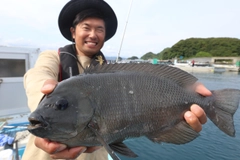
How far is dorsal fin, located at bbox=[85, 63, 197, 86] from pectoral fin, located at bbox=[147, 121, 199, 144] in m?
0.47

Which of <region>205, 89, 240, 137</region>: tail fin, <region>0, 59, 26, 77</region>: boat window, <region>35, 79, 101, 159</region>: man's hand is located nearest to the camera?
<region>35, 79, 101, 159</region>: man's hand

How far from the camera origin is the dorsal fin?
5.80ft

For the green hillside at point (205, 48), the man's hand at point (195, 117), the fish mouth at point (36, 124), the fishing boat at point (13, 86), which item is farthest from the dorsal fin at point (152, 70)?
the green hillside at point (205, 48)

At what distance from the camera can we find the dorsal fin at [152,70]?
1.77 metres

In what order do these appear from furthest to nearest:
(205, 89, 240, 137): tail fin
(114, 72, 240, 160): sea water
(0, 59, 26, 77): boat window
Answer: (114, 72, 240, 160): sea water, (0, 59, 26, 77): boat window, (205, 89, 240, 137): tail fin

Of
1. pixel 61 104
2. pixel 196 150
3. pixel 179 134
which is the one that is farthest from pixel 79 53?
pixel 196 150

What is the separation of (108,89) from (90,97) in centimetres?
18

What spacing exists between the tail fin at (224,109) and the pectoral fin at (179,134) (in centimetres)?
29

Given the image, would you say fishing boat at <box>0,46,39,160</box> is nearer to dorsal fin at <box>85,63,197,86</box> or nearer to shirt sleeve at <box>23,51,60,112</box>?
shirt sleeve at <box>23,51,60,112</box>

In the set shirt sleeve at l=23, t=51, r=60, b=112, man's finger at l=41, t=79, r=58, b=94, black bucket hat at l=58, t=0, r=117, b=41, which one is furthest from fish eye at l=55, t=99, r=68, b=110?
black bucket hat at l=58, t=0, r=117, b=41

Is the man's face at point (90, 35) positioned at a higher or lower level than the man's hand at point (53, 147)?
higher

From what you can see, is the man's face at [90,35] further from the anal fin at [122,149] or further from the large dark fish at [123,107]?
the anal fin at [122,149]

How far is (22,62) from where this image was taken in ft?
20.4

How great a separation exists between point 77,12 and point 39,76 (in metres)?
1.09
